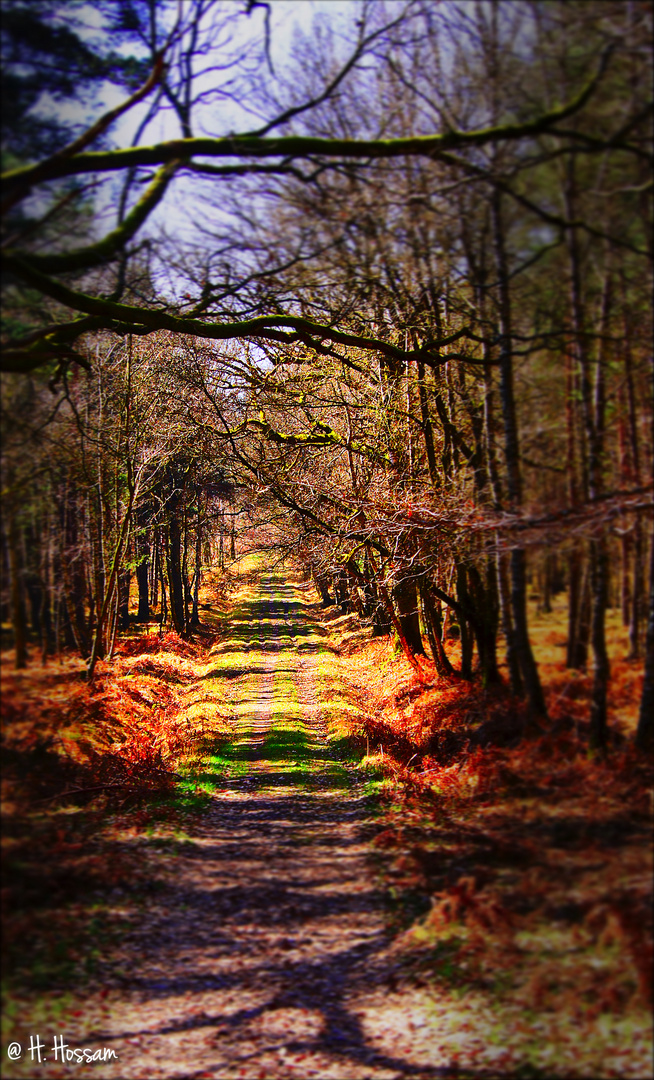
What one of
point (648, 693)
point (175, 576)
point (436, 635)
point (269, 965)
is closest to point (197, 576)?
point (175, 576)

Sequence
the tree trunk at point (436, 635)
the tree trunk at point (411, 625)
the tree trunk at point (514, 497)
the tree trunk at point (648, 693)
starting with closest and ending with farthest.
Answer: the tree trunk at point (648, 693), the tree trunk at point (514, 497), the tree trunk at point (436, 635), the tree trunk at point (411, 625)

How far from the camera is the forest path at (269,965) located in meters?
4.59

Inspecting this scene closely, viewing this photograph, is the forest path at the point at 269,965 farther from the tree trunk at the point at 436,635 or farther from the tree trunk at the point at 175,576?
the tree trunk at the point at 175,576

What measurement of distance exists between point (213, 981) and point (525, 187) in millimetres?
7423

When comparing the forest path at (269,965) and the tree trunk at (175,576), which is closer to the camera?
the forest path at (269,965)

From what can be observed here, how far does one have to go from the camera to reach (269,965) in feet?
18.1

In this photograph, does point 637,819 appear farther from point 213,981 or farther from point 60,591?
point 60,591

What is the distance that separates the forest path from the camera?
181 inches

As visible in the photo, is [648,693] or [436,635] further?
[436,635]

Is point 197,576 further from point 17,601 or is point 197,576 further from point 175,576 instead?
point 17,601

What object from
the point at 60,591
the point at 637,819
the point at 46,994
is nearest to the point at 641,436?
the point at 637,819

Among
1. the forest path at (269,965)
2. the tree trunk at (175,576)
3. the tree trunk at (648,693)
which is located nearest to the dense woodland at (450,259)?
the tree trunk at (648,693)

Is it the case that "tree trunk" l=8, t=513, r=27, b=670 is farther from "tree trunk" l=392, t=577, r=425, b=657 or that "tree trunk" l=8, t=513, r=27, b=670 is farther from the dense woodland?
"tree trunk" l=392, t=577, r=425, b=657

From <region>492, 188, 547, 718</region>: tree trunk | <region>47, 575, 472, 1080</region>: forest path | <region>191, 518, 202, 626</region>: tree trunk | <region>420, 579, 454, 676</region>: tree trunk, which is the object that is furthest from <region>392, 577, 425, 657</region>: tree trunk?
<region>492, 188, 547, 718</region>: tree trunk
